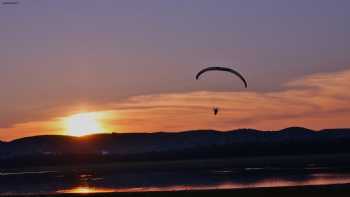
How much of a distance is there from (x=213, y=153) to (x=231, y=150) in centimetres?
321

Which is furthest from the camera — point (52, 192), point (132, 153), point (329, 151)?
point (132, 153)

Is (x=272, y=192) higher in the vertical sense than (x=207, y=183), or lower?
lower

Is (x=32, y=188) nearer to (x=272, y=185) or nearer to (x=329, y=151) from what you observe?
(x=272, y=185)

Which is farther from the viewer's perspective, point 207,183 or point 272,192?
point 207,183

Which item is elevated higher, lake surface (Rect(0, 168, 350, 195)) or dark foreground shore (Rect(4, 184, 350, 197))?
lake surface (Rect(0, 168, 350, 195))

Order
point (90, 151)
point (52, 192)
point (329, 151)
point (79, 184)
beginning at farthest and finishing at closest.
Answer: point (90, 151), point (329, 151), point (79, 184), point (52, 192)

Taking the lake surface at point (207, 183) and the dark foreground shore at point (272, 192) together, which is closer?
the dark foreground shore at point (272, 192)

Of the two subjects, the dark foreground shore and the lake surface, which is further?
the lake surface

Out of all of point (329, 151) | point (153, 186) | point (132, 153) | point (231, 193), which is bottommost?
point (231, 193)

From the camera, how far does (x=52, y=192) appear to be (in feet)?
214

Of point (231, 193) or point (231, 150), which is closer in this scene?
point (231, 193)

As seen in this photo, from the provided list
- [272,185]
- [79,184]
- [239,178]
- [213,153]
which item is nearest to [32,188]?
[79,184]

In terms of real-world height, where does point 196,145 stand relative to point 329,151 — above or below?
above

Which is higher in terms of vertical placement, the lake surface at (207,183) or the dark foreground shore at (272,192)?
the lake surface at (207,183)
